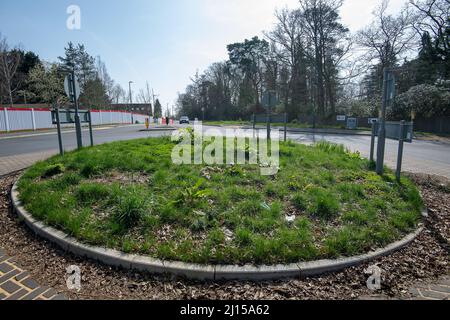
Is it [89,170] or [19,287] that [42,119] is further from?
[19,287]

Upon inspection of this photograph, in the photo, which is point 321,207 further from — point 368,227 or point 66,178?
point 66,178

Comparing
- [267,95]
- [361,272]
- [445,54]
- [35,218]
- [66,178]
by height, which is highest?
[445,54]

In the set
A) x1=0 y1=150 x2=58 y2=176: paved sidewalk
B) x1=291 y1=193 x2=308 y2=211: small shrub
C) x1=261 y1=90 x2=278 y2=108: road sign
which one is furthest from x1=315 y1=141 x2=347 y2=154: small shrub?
x1=0 y1=150 x2=58 y2=176: paved sidewalk

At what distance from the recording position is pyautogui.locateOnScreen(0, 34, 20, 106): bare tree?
31.9 metres

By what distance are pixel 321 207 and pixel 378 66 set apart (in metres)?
34.8

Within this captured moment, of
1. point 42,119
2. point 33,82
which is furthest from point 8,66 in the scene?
point 42,119

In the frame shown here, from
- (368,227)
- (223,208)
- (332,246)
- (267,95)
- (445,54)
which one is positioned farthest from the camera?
(445,54)

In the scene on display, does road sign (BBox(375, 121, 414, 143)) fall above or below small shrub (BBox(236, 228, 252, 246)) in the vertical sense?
above

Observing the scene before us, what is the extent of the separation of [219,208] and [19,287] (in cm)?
242

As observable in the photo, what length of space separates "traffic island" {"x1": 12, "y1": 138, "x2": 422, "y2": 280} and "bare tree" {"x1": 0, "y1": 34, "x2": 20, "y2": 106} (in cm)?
3678

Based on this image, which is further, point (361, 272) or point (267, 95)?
point (267, 95)

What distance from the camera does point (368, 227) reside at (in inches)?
137

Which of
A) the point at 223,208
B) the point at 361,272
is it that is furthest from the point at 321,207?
the point at 223,208

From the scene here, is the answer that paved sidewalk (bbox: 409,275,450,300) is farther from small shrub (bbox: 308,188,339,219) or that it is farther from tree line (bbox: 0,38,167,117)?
tree line (bbox: 0,38,167,117)
